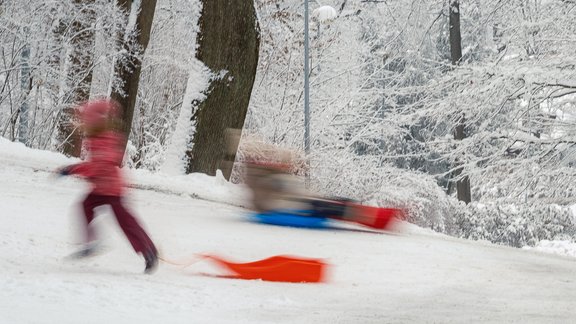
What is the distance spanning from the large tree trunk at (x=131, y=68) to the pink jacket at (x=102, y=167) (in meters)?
10.6

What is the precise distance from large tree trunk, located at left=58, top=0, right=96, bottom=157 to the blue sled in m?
9.37

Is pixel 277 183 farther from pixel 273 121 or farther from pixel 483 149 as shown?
pixel 273 121

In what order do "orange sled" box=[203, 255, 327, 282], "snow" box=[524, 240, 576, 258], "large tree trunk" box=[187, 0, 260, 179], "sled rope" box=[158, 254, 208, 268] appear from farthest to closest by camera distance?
"snow" box=[524, 240, 576, 258] < "large tree trunk" box=[187, 0, 260, 179] < "sled rope" box=[158, 254, 208, 268] < "orange sled" box=[203, 255, 327, 282]

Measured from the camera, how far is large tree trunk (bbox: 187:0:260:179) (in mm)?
14898

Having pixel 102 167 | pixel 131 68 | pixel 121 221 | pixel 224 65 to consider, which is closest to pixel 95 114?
pixel 102 167

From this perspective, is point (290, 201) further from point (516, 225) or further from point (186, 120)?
point (516, 225)

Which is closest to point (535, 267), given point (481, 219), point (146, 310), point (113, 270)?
point (113, 270)

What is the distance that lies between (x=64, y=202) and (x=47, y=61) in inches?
353

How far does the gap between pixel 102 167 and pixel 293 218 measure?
14.6ft

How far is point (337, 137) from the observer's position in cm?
2552

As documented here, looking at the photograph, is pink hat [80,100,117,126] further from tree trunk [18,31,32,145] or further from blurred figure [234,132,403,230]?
tree trunk [18,31,32,145]

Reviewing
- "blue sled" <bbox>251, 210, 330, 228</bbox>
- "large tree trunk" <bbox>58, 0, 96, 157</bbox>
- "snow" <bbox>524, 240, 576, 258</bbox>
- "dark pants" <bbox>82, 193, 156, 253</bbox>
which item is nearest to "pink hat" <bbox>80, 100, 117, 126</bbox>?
"dark pants" <bbox>82, 193, 156, 253</bbox>

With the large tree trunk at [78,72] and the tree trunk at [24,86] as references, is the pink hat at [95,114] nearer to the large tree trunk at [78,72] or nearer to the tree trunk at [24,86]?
the tree trunk at [24,86]

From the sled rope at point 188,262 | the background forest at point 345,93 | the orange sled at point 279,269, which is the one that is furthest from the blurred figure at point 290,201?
the background forest at point 345,93
